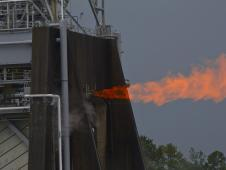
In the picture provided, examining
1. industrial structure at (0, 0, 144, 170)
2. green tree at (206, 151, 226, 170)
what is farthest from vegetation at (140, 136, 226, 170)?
industrial structure at (0, 0, 144, 170)

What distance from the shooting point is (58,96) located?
3241cm

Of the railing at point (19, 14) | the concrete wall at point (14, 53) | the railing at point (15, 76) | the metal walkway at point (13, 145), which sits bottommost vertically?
the metal walkway at point (13, 145)

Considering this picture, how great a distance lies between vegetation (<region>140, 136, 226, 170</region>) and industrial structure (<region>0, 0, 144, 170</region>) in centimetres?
3025

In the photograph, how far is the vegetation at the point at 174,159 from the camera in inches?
2965

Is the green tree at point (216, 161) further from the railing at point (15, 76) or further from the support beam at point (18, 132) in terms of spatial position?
the support beam at point (18, 132)

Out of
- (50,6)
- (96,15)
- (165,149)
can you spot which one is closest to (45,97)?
(50,6)

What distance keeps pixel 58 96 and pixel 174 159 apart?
4617 centimetres

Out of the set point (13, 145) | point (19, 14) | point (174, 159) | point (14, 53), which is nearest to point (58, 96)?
point (14, 53)

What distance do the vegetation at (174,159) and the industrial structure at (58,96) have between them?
30252 mm

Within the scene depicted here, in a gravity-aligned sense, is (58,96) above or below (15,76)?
below

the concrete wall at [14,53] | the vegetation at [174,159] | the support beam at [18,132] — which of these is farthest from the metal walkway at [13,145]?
the vegetation at [174,159]

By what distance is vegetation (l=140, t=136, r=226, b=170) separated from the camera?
75.3 m

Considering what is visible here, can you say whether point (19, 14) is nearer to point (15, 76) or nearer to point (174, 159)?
point (15, 76)

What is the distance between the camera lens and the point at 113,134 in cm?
4156
